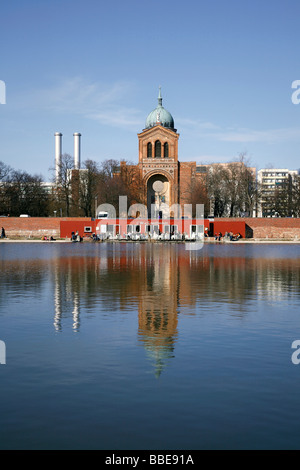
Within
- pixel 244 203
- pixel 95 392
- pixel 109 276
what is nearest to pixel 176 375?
pixel 95 392

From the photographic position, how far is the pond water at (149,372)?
6.14 meters

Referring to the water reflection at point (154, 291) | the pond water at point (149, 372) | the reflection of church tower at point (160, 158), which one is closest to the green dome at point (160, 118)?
the reflection of church tower at point (160, 158)

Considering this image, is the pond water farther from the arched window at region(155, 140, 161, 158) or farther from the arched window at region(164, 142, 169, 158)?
the arched window at region(164, 142, 169, 158)

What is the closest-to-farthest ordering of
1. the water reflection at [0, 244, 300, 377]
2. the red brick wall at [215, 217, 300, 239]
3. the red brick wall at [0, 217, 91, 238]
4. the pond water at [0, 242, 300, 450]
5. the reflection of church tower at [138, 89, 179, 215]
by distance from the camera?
the pond water at [0, 242, 300, 450]
the water reflection at [0, 244, 300, 377]
the red brick wall at [215, 217, 300, 239]
the red brick wall at [0, 217, 91, 238]
the reflection of church tower at [138, 89, 179, 215]

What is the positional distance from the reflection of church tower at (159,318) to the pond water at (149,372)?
1.2 inches

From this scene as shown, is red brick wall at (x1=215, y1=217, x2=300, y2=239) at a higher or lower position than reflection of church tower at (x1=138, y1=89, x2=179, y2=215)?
lower

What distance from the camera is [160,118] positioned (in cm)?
9631

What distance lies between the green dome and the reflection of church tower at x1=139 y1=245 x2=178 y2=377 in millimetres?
76491

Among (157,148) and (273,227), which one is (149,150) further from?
(273,227)

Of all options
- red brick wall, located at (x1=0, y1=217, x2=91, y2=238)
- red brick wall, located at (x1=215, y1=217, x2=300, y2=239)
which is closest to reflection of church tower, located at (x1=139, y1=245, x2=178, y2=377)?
red brick wall, located at (x1=215, y1=217, x2=300, y2=239)

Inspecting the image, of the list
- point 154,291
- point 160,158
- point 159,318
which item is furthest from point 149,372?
point 160,158

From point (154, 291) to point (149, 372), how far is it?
9.75 m

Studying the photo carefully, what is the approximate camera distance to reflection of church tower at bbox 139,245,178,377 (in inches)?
380

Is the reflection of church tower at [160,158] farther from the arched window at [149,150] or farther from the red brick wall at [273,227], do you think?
the red brick wall at [273,227]
